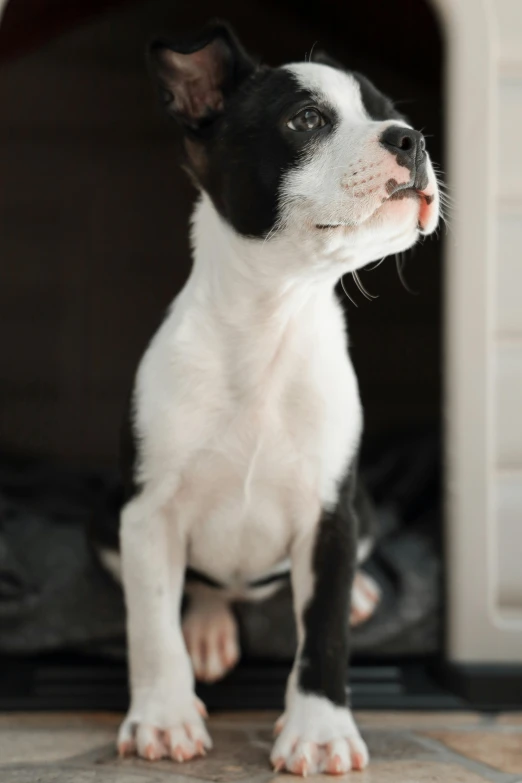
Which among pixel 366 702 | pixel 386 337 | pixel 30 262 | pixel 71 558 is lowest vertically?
pixel 366 702

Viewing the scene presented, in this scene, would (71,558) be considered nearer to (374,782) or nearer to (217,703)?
(217,703)

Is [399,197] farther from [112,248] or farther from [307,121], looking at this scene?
[112,248]

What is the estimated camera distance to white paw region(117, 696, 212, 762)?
1668 mm

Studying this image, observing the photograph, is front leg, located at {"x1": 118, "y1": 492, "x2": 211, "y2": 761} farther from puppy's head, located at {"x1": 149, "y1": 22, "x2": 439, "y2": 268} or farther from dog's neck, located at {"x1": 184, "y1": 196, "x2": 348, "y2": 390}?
puppy's head, located at {"x1": 149, "y1": 22, "x2": 439, "y2": 268}

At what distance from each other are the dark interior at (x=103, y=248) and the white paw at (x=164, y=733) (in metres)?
1.55

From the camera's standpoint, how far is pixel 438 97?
287cm

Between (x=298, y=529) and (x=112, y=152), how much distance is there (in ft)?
6.28

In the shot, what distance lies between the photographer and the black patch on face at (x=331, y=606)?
1.69 meters

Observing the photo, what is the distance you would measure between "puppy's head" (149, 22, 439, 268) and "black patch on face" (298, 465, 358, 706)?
487 mm

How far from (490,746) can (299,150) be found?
3.76 ft

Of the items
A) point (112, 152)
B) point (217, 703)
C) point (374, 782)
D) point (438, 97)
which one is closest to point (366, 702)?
point (217, 703)

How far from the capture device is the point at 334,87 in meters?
1.64

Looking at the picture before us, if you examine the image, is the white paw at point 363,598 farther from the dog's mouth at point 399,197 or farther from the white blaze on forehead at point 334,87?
the white blaze on forehead at point 334,87

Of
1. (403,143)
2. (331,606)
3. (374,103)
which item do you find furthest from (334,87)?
(331,606)
